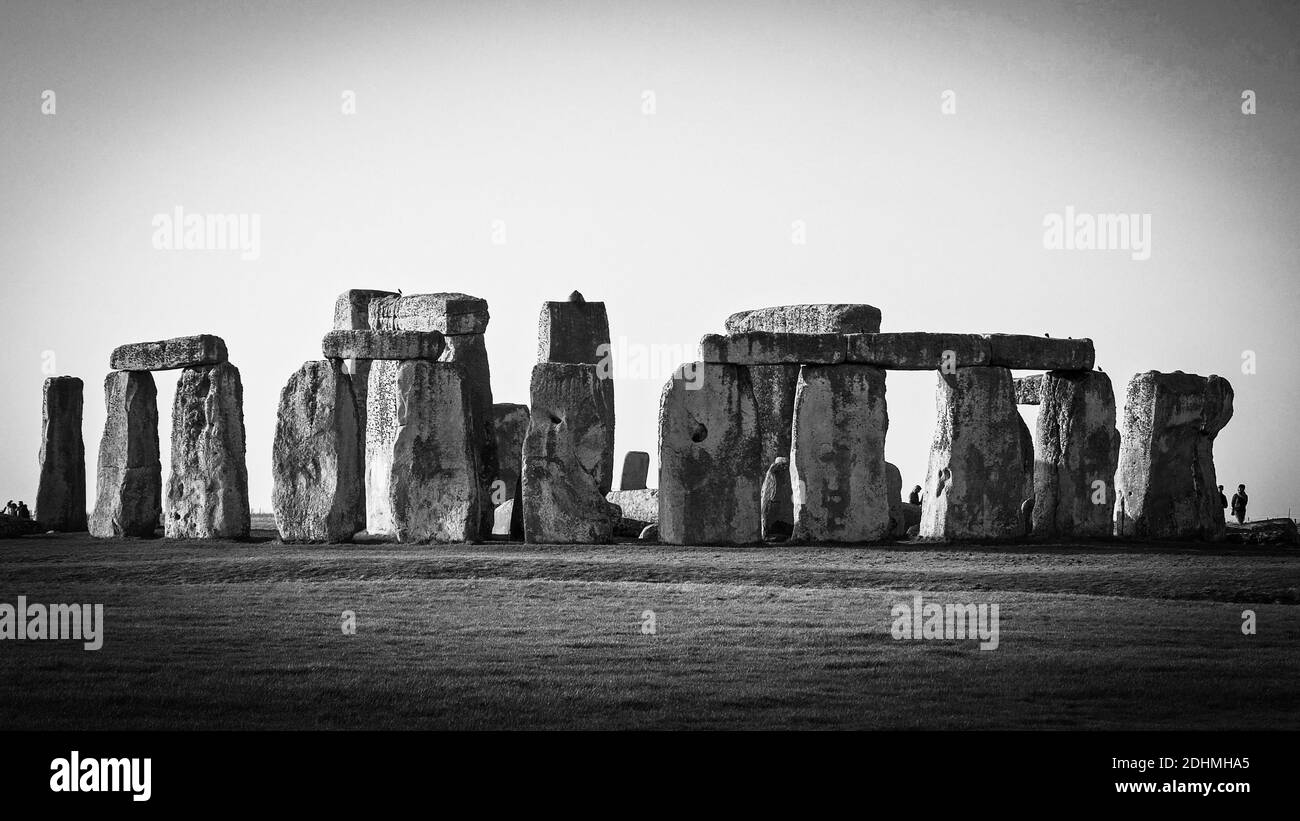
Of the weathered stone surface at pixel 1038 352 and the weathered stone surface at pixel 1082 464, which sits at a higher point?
the weathered stone surface at pixel 1038 352

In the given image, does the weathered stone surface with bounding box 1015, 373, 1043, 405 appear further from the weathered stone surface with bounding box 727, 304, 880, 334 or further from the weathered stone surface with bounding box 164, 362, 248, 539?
the weathered stone surface with bounding box 164, 362, 248, 539

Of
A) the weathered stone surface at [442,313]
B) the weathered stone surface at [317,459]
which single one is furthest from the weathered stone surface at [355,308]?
the weathered stone surface at [317,459]

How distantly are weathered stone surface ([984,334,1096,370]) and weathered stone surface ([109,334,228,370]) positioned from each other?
33.6 feet

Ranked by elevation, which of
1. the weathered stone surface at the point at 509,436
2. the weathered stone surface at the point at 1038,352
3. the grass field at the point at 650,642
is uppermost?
the weathered stone surface at the point at 1038,352

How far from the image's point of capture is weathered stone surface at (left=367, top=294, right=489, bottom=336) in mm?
29656

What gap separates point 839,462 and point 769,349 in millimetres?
1704

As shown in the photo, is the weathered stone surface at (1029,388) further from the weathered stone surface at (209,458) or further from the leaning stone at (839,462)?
the weathered stone surface at (209,458)

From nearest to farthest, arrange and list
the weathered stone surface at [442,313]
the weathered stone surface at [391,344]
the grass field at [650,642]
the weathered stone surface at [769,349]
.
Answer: the grass field at [650,642] < the weathered stone surface at [769,349] < the weathered stone surface at [391,344] < the weathered stone surface at [442,313]

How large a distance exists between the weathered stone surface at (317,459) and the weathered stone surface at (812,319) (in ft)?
→ 23.0

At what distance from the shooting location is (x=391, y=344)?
2331 centimetres

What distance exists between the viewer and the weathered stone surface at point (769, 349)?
74.7 ft

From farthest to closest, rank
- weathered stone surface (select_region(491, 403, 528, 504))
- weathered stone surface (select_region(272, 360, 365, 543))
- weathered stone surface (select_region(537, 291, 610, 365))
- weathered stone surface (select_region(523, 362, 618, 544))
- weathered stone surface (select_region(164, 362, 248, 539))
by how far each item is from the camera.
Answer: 1. weathered stone surface (select_region(537, 291, 610, 365))
2. weathered stone surface (select_region(491, 403, 528, 504))
3. weathered stone surface (select_region(164, 362, 248, 539))
4. weathered stone surface (select_region(272, 360, 365, 543))
5. weathered stone surface (select_region(523, 362, 618, 544))

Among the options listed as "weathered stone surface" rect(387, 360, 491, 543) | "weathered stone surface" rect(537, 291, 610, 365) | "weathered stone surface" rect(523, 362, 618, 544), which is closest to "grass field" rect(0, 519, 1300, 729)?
"weathered stone surface" rect(523, 362, 618, 544)
